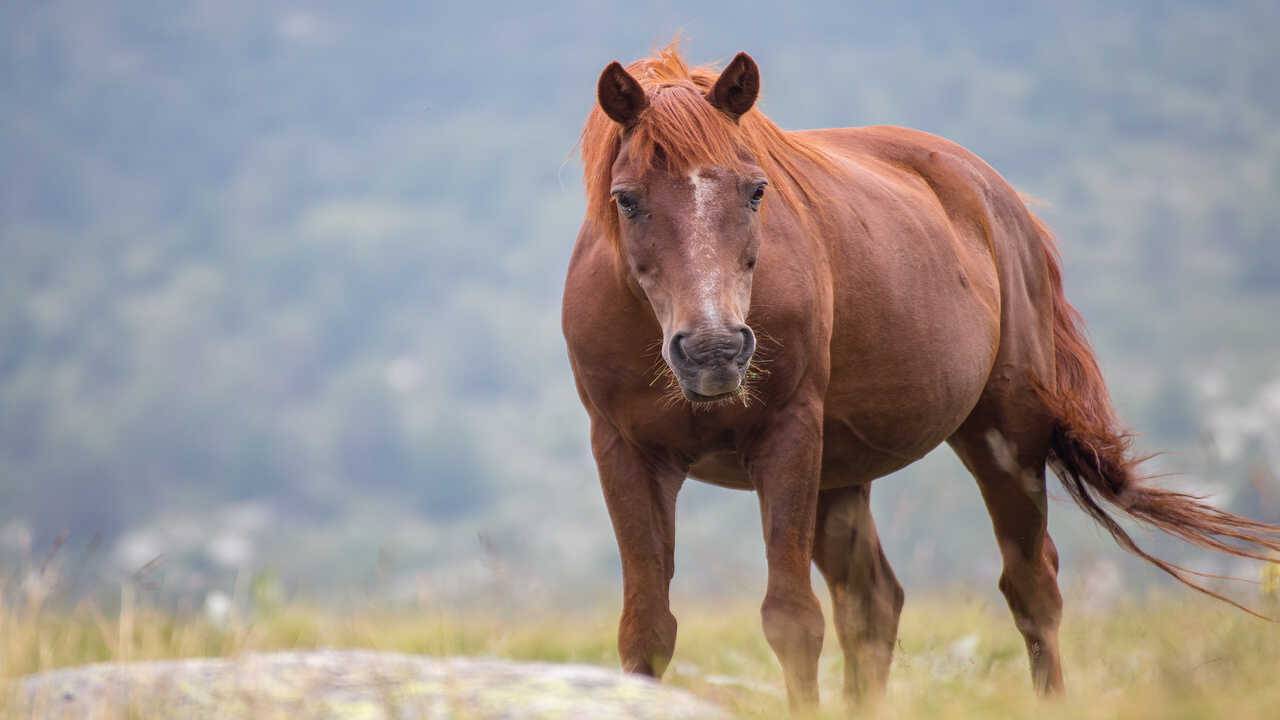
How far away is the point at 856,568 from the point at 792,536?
196 centimetres

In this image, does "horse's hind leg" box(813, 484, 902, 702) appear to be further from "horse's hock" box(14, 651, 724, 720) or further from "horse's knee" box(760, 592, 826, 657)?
"horse's hock" box(14, 651, 724, 720)

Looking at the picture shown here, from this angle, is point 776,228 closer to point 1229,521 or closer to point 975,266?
point 975,266

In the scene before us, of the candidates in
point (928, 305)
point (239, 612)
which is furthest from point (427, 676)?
point (928, 305)

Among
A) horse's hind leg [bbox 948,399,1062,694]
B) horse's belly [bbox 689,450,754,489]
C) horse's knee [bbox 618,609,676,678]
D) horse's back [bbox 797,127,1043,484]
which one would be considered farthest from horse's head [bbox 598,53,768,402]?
horse's hind leg [bbox 948,399,1062,694]

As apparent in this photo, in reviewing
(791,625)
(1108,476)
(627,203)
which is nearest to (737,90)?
(627,203)

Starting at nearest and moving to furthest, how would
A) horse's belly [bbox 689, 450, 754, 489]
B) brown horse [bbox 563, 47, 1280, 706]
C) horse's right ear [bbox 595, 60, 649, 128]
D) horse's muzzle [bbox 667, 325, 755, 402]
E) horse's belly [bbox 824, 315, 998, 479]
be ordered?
horse's muzzle [bbox 667, 325, 755, 402], brown horse [bbox 563, 47, 1280, 706], horse's right ear [bbox 595, 60, 649, 128], horse's belly [bbox 689, 450, 754, 489], horse's belly [bbox 824, 315, 998, 479]

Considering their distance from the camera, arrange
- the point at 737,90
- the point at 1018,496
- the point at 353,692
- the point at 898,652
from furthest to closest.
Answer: the point at 898,652 → the point at 1018,496 → the point at 737,90 → the point at 353,692

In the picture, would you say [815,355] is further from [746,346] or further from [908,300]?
[908,300]

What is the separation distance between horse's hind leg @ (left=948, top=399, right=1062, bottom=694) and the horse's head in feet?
8.29

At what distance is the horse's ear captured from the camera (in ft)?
15.0

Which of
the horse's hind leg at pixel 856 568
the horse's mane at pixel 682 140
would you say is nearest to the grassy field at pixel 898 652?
the horse's hind leg at pixel 856 568

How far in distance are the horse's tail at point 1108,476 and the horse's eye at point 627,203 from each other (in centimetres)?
298

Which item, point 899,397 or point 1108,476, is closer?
point 899,397

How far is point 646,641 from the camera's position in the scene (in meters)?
4.70
